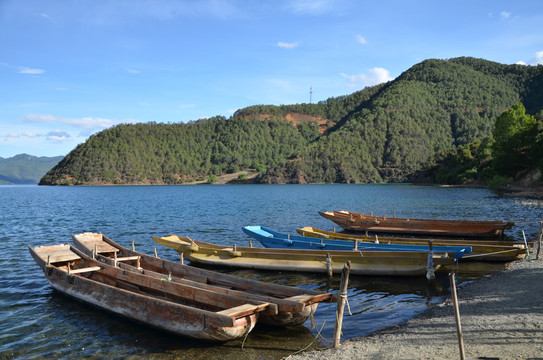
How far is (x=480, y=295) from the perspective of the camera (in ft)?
34.7

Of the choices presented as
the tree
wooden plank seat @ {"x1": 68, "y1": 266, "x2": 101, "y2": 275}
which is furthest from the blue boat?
the tree

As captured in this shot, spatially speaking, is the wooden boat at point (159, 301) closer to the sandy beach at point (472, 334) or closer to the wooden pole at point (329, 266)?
the sandy beach at point (472, 334)

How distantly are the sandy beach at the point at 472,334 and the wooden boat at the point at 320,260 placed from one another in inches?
112

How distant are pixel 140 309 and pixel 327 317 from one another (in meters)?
4.87

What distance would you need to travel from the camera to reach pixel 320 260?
14.4 metres

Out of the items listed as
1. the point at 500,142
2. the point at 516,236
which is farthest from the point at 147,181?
the point at 516,236

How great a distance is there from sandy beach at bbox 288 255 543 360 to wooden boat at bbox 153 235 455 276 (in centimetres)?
285

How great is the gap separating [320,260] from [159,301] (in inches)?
286

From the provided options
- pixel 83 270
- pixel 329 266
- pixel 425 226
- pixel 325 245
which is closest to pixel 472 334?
pixel 329 266

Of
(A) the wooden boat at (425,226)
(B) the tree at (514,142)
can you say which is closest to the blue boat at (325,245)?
(A) the wooden boat at (425,226)

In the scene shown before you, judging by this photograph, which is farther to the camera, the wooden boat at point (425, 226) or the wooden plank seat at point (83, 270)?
the wooden boat at point (425, 226)

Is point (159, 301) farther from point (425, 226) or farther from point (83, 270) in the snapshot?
point (425, 226)

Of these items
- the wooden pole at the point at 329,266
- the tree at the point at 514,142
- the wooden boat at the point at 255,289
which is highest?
the tree at the point at 514,142

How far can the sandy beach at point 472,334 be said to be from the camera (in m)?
6.87
